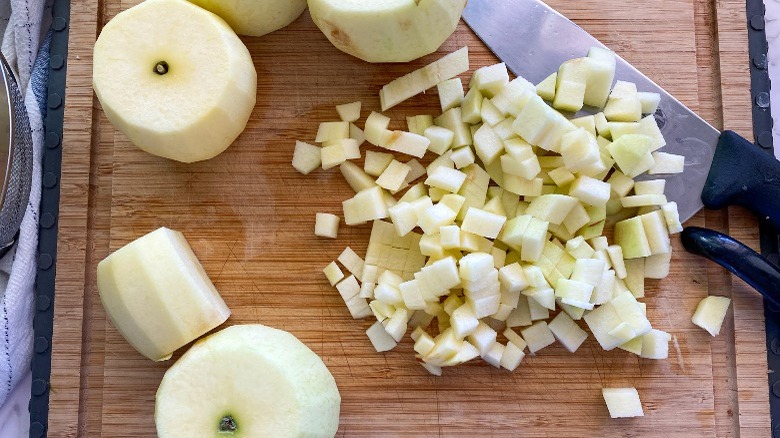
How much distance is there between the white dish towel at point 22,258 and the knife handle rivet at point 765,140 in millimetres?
2083

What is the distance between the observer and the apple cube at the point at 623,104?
87.9 inches

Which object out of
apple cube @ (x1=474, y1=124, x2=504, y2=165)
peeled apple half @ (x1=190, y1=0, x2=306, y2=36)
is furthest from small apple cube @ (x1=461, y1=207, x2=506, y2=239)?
peeled apple half @ (x1=190, y1=0, x2=306, y2=36)

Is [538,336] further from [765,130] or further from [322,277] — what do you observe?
[765,130]

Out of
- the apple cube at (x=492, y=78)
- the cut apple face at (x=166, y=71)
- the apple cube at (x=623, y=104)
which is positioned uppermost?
the cut apple face at (x=166, y=71)

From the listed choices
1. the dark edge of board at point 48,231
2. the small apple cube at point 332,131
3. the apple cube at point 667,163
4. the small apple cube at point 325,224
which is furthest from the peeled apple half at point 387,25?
the dark edge of board at point 48,231

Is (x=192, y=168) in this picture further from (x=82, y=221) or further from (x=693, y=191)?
(x=693, y=191)

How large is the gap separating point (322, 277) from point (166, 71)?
0.70m

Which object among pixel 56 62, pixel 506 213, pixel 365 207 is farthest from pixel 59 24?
pixel 506 213

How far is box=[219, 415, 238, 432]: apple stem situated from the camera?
1.97 meters

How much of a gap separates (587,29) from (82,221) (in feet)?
5.12

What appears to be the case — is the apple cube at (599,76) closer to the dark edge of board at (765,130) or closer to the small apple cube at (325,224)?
the dark edge of board at (765,130)

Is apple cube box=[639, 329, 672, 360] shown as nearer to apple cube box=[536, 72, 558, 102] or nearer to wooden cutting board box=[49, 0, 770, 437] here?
wooden cutting board box=[49, 0, 770, 437]

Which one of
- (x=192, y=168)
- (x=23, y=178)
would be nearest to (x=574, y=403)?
(x=192, y=168)

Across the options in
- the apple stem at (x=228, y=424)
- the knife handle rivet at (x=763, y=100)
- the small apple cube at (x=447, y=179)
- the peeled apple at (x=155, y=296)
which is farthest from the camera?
the knife handle rivet at (x=763, y=100)
